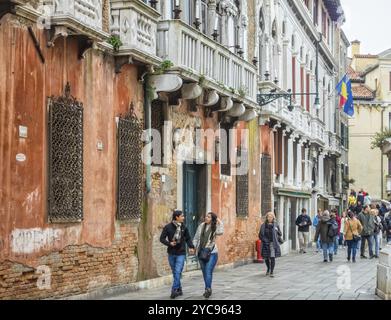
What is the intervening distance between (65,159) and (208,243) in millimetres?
3360

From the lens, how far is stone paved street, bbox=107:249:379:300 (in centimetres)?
1580

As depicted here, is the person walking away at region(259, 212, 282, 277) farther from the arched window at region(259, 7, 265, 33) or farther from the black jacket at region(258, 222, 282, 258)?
the arched window at region(259, 7, 265, 33)

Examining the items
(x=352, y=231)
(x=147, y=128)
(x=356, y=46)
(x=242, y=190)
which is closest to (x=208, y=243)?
(x=147, y=128)

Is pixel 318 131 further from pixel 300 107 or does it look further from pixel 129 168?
pixel 129 168

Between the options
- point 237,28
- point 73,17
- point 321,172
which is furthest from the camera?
point 321,172

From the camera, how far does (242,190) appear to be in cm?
2550

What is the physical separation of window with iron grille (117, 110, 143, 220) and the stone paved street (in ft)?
5.23

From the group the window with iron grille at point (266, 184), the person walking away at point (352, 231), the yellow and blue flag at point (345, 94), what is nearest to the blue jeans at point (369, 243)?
the person walking away at point (352, 231)

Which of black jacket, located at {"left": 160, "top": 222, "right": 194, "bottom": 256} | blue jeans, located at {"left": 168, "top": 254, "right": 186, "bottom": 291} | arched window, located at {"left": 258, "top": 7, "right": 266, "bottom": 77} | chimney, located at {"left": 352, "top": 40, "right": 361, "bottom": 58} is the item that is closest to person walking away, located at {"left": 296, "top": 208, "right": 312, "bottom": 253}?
arched window, located at {"left": 258, "top": 7, "right": 266, "bottom": 77}

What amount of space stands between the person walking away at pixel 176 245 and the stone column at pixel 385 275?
3.30 m

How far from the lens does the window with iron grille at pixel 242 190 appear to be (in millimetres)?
25039

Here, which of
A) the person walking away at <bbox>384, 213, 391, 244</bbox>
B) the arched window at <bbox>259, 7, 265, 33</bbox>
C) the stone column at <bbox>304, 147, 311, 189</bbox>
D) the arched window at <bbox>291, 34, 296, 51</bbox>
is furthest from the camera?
the stone column at <bbox>304, 147, 311, 189</bbox>
